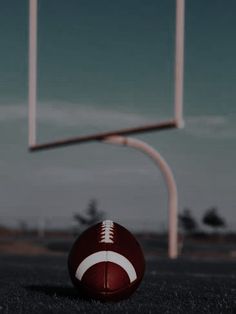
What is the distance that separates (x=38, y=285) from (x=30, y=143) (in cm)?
233

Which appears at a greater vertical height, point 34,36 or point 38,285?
point 34,36

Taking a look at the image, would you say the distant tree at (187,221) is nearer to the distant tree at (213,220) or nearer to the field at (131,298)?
the distant tree at (213,220)

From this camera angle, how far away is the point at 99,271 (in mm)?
4059

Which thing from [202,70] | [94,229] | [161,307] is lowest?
[161,307]

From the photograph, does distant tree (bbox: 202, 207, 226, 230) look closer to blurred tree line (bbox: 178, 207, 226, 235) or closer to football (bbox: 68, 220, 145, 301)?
blurred tree line (bbox: 178, 207, 226, 235)

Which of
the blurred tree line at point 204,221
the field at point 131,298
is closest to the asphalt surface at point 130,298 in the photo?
the field at point 131,298

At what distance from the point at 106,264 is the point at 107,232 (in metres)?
0.26

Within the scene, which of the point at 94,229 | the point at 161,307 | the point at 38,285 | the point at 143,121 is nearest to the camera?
the point at 161,307

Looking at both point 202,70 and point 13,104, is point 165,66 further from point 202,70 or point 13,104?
point 13,104

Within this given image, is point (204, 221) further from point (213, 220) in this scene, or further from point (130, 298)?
point (130, 298)

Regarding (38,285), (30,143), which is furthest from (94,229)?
(30,143)

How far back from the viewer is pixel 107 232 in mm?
4293

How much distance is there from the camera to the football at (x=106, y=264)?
4.05 m

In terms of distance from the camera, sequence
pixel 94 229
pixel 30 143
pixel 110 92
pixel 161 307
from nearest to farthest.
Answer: pixel 161 307, pixel 94 229, pixel 110 92, pixel 30 143
